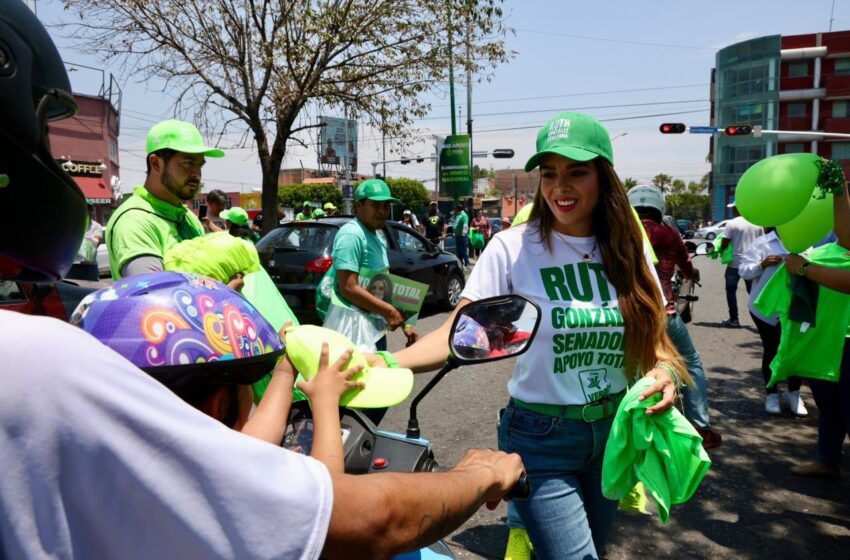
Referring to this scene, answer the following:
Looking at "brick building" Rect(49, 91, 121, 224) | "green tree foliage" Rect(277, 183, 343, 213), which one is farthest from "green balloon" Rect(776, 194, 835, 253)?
"green tree foliage" Rect(277, 183, 343, 213)

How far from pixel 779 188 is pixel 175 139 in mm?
3179

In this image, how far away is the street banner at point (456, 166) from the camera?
26547 millimetres

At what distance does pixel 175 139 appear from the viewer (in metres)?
3.03

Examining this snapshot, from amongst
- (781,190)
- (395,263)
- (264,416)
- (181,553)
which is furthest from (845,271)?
(395,263)

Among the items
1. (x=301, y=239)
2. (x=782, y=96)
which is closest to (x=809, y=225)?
(x=301, y=239)

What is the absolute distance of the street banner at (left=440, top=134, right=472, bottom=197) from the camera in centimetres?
2655

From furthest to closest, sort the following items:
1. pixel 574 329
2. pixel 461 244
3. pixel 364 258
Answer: pixel 461 244 → pixel 364 258 → pixel 574 329

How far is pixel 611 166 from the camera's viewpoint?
243 centimetres

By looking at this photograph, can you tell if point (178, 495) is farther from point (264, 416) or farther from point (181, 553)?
point (264, 416)

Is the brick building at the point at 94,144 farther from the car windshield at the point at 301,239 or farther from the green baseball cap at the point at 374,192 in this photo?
the green baseball cap at the point at 374,192

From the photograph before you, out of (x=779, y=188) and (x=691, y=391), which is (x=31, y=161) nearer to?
(x=779, y=188)

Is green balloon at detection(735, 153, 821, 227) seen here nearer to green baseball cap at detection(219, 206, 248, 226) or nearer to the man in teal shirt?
green baseball cap at detection(219, 206, 248, 226)

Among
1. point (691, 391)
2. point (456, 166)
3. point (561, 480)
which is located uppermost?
point (456, 166)

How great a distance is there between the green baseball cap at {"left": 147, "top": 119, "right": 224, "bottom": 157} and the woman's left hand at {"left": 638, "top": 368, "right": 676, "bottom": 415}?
2271mm
